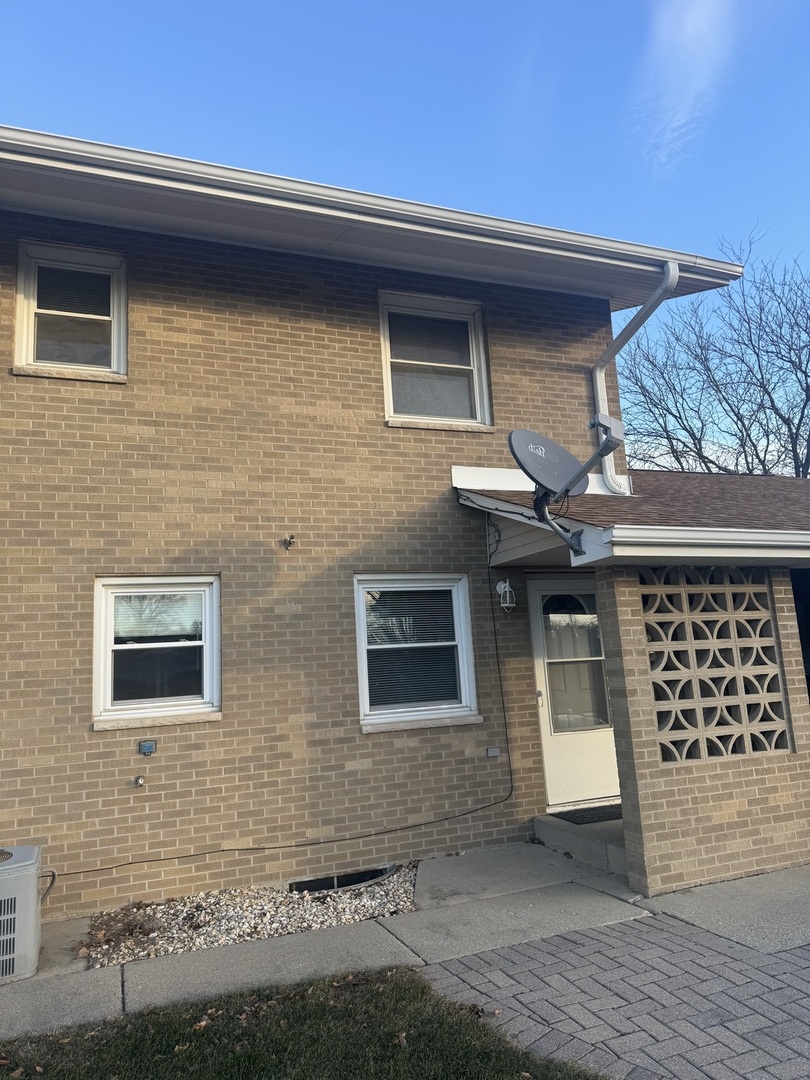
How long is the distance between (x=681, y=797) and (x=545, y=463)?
2.67 metres

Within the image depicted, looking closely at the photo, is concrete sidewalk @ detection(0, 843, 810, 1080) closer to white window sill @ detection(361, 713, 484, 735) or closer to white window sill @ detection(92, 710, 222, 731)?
white window sill @ detection(361, 713, 484, 735)

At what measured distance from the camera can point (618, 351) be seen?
7.81 m

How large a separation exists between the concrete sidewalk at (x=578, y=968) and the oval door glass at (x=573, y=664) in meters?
1.78

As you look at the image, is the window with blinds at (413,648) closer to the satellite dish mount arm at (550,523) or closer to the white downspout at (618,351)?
the satellite dish mount arm at (550,523)

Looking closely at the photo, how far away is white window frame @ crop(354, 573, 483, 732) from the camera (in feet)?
22.5

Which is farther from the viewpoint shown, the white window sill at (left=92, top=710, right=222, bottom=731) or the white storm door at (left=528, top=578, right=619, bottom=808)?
the white storm door at (left=528, top=578, right=619, bottom=808)

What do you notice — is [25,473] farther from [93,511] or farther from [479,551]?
[479,551]

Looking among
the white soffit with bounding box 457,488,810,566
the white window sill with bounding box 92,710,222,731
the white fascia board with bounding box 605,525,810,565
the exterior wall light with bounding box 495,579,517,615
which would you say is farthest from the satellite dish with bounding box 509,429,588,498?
the white window sill with bounding box 92,710,222,731

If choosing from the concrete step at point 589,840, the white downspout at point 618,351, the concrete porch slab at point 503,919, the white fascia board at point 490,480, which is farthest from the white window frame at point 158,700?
the white downspout at point 618,351

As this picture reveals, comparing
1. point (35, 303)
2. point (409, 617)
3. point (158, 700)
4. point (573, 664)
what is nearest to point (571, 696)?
point (573, 664)

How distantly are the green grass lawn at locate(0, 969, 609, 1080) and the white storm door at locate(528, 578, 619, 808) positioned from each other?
11.5ft

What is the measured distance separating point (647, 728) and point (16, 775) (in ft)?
15.2

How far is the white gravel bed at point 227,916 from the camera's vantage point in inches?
204

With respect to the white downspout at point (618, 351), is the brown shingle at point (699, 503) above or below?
below
